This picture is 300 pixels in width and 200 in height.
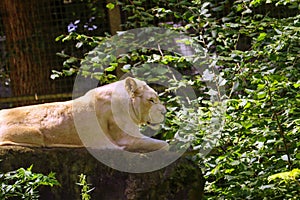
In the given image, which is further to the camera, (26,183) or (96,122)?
(96,122)

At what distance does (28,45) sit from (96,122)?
3004mm

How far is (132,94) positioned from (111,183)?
0.56 metres

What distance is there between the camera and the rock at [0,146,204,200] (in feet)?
10.7

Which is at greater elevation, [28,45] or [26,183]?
[28,45]

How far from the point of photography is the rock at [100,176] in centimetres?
328

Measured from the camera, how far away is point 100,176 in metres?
3.35

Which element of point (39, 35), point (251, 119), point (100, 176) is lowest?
point (100, 176)

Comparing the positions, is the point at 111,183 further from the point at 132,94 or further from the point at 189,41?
the point at 189,41

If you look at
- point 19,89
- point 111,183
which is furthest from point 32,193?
point 19,89

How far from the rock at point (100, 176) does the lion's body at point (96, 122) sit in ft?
0.46

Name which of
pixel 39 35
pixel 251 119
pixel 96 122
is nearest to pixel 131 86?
pixel 96 122

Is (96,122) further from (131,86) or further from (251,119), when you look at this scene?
(251,119)

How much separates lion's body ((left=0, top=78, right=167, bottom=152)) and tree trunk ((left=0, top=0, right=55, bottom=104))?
2.60 meters

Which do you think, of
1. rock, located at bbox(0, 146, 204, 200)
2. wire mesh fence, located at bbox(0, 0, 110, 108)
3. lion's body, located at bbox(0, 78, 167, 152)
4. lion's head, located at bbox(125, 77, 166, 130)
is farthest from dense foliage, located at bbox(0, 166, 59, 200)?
wire mesh fence, located at bbox(0, 0, 110, 108)
